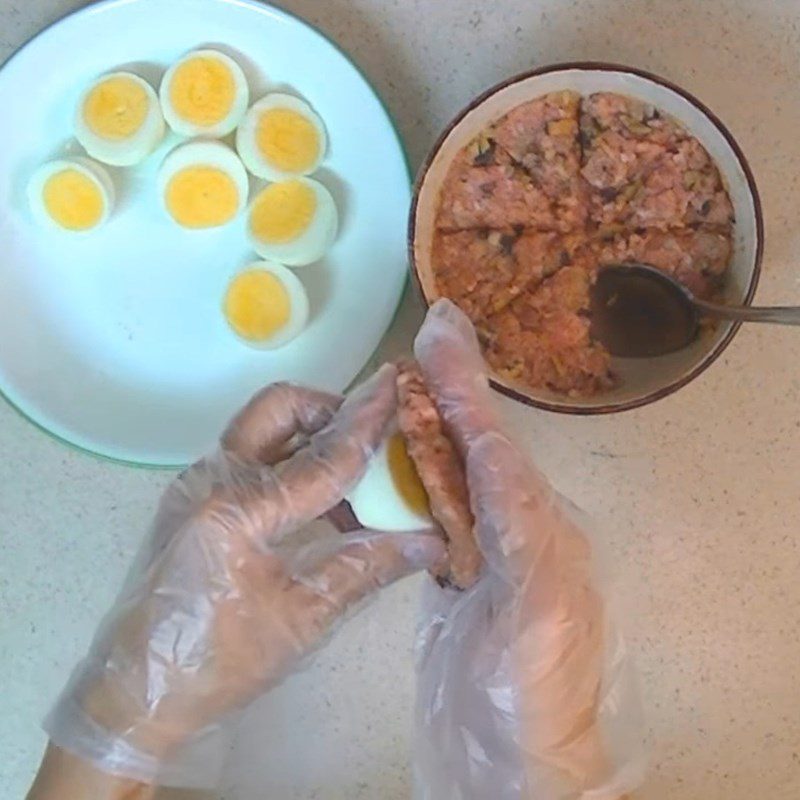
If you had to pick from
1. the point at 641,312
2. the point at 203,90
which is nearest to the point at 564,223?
the point at 641,312

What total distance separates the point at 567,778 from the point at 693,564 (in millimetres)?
290

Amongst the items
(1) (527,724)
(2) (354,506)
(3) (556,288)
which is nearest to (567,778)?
(1) (527,724)

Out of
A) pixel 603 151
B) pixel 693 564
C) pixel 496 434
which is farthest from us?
pixel 693 564

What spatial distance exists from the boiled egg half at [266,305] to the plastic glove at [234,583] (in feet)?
0.43

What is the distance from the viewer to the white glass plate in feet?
3.44

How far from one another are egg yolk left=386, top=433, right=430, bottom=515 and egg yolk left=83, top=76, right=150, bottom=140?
0.41 meters

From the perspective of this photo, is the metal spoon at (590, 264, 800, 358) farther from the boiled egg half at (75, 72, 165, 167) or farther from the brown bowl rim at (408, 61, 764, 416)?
the boiled egg half at (75, 72, 165, 167)

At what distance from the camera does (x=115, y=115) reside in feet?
3.46

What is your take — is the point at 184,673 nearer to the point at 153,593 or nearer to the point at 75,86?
the point at 153,593

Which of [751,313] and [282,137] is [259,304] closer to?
[282,137]

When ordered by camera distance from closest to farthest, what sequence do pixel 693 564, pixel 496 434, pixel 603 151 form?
pixel 496 434, pixel 603 151, pixel 693 564

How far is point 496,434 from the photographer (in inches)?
34.2

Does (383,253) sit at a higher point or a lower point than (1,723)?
higher

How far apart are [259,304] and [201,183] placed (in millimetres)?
120
